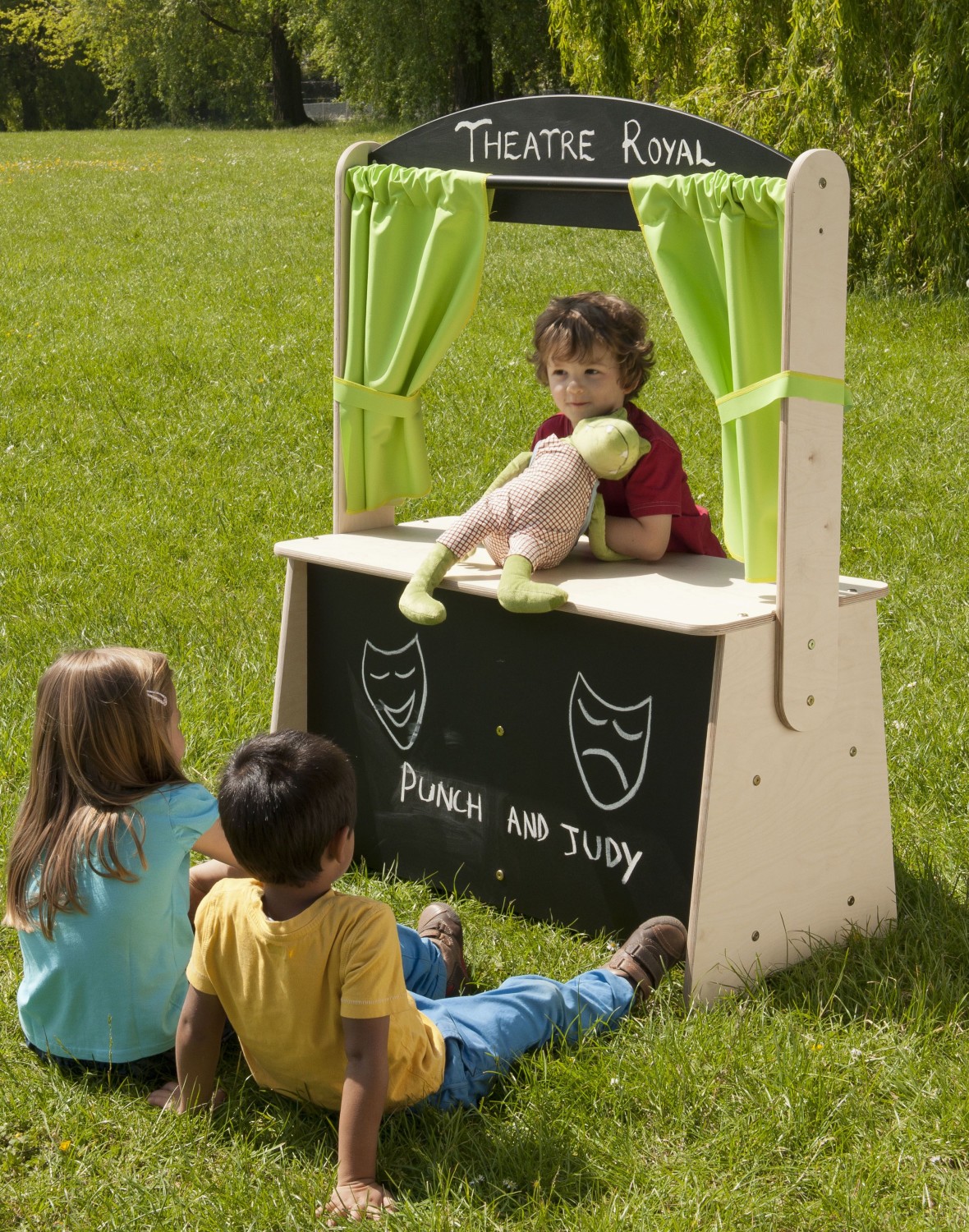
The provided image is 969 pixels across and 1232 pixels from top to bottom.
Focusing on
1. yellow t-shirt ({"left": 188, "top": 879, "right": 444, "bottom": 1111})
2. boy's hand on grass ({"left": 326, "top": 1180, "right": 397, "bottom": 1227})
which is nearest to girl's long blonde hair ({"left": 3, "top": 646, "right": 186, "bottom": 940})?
yellow t-shirt ({"left": 188, "top": 879, "right": 444, "bottom": 1111})

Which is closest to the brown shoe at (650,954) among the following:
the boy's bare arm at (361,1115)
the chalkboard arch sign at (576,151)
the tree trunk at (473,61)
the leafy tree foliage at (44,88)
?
the boy's bare arm at (361,1115)

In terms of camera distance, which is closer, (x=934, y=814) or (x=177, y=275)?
(x=934, y=814)

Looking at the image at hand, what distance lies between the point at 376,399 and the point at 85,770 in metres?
1.34

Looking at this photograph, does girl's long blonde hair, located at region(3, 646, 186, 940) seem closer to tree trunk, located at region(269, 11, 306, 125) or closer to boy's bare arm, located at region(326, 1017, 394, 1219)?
boy's bare arm, located at region(326, 1017, 394, 1219)

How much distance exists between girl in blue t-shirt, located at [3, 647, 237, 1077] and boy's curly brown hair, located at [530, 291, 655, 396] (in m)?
1.19

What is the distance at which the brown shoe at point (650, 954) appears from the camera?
9.23ft

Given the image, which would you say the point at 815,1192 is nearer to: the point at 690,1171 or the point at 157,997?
the point at 690,1171

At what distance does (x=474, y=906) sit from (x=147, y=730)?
1064 mm

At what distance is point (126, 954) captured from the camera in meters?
2.58

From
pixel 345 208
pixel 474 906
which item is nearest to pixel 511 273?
pixel 345 208

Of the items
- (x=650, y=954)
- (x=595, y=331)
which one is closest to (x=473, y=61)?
(x=595, y=331)

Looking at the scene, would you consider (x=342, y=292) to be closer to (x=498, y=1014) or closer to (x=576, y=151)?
(x=576, y=151)

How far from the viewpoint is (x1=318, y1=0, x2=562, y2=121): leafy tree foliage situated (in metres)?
26.3

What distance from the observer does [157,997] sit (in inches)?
103
